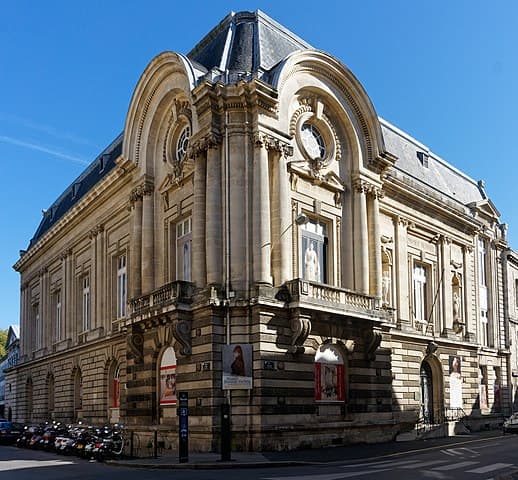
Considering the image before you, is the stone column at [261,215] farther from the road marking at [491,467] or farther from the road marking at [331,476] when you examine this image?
the road marking at [491,467]

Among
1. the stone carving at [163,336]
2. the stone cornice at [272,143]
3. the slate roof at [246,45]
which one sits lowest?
the stone carving at [163,336]

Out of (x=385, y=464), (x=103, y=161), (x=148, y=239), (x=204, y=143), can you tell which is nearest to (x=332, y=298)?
(x=204, y=143)

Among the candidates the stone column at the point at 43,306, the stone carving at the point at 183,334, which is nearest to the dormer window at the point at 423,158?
the stone carving at the point at 183,334

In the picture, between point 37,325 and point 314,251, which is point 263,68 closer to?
point 314,251

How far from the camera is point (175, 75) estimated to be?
30875 mm

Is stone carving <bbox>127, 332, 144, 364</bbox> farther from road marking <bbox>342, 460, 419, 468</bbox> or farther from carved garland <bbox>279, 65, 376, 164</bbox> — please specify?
carved garland <bbox>279, 65, 376, 164</bbox>

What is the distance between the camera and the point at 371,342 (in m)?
30.0

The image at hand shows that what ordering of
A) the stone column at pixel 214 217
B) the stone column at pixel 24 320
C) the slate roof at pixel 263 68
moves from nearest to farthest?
the stone column at pixel 214 217 → the slate roof at pixel 263 68 → the stone column at pixel 24 320

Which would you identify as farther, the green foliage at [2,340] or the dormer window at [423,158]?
the green foliage at [2,340]

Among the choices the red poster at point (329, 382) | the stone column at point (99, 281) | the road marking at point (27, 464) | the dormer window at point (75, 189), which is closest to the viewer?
the road marking at point (27, 464)

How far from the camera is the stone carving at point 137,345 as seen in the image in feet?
99.7

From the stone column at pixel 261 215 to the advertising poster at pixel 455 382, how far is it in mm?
16794

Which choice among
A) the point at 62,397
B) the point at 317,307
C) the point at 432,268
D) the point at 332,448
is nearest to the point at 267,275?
the point at 317,307

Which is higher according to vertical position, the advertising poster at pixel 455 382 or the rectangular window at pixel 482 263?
the rectangular window at pixel 482 263
